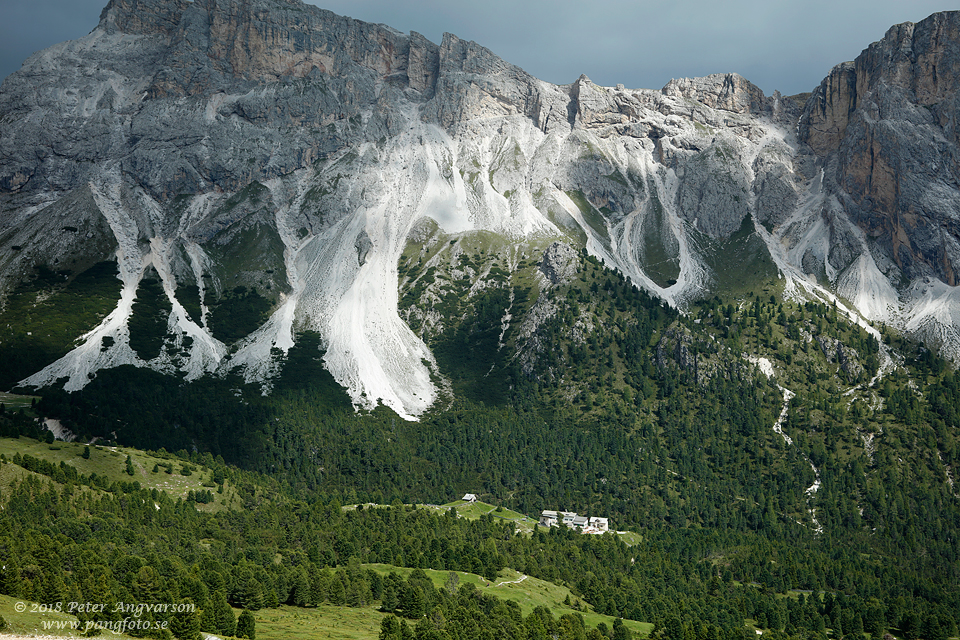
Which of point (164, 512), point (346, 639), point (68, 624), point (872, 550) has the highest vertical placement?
point (872, 550)

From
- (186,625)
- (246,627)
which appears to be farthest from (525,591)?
(186,625)

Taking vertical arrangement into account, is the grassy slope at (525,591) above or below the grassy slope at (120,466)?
below

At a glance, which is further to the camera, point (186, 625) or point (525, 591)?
point (525, 591)

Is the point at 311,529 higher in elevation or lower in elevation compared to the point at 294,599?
higher

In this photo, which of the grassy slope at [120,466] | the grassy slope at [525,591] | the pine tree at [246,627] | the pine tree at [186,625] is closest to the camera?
the pine tree at [186,625]

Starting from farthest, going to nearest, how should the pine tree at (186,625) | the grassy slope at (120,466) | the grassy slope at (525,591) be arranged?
Answer: the grassy slope at (120,466)
the grassy slope at (525,591)
the pine tree at (186,625)

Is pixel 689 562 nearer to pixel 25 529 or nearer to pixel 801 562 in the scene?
pixel 801 562

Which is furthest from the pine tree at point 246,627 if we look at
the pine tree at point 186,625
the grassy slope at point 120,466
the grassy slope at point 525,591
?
the grassy slope at point 120,466

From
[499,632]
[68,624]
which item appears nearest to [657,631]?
[499,632]

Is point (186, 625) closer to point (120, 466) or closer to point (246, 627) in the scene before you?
point (246, 627)

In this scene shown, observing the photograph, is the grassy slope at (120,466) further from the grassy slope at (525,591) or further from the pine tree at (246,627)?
the pine tree at (246,627)

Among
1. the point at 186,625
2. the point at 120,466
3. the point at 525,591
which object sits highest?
the point at 120,466
